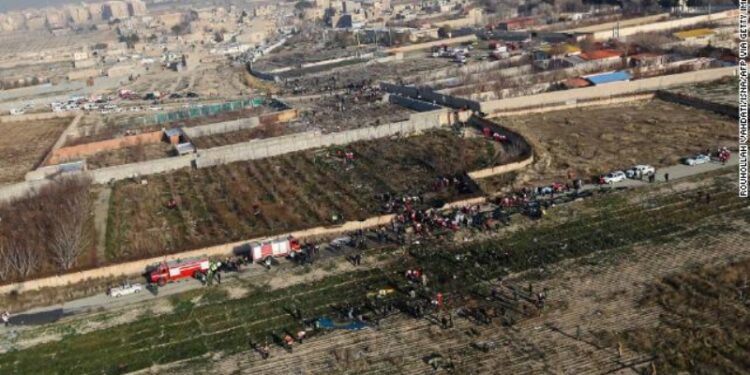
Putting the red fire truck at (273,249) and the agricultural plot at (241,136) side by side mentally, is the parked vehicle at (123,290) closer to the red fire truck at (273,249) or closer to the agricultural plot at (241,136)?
the red fire truck at (273,249)

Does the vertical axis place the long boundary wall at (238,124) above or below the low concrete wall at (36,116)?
below

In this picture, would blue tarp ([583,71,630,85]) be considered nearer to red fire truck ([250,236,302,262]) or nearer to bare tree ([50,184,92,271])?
red fire truck ([250,236,302,262])

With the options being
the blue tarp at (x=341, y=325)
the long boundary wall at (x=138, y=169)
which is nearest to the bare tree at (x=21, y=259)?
the blue tarp at (x=341, y=325)

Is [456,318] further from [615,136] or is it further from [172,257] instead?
[615,136]

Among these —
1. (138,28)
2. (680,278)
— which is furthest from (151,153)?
(138,28)

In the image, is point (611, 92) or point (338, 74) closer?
point (611, 92)

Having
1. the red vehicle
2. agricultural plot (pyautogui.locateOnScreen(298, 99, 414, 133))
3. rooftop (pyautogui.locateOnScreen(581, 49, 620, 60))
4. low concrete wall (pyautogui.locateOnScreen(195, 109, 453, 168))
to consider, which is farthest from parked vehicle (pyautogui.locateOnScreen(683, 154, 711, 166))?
rooftop (pyautogui.locateOnScreen(581, 49, 620, 60))

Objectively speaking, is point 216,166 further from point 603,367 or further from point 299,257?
point 603,367
